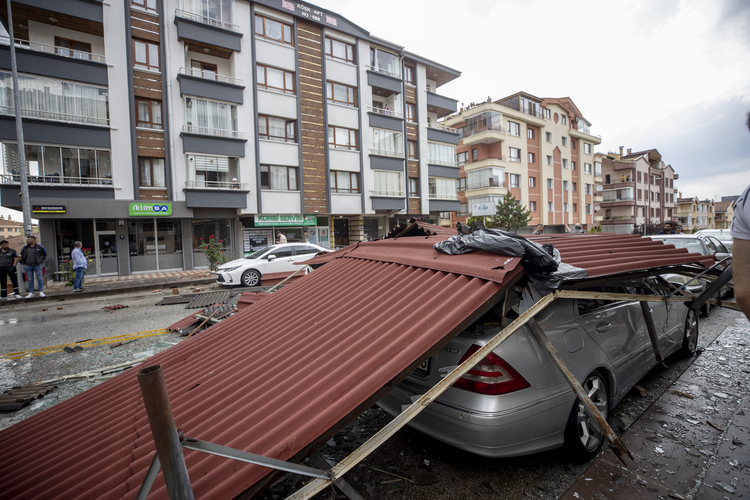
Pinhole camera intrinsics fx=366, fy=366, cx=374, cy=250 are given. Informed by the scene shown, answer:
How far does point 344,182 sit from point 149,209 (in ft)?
40.0

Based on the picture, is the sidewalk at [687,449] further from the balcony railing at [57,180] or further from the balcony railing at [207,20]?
the balcony railing at [207,20]

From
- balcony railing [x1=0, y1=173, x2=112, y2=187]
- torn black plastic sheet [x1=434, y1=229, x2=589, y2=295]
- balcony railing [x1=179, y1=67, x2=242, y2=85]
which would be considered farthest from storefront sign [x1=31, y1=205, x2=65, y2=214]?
torn black plastic sheet [x1=434, y1=229, x2=589, y2=295]

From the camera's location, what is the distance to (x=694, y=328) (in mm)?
5230

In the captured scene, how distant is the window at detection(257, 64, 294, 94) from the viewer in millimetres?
23078

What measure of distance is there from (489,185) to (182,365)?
38795mm

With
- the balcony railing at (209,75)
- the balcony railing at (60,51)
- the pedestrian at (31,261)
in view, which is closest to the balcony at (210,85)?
the balcony railing at (209,75)

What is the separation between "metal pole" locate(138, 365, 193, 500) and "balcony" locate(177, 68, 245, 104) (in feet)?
76.1

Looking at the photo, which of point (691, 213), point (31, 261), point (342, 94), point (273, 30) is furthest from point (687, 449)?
Answer: point (691, 213)

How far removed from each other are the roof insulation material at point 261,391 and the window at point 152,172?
1972cm

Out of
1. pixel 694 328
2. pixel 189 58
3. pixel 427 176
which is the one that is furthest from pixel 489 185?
pixel 694 328

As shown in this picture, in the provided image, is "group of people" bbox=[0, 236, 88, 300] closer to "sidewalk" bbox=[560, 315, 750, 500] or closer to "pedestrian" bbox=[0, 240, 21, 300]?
"pedestrian" bbox=[0, 240, 21, 300]

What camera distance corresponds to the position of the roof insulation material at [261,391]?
6.21 ft

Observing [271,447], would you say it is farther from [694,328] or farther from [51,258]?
[51,258]

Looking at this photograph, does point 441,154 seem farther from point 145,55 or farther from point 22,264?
point 22,264
